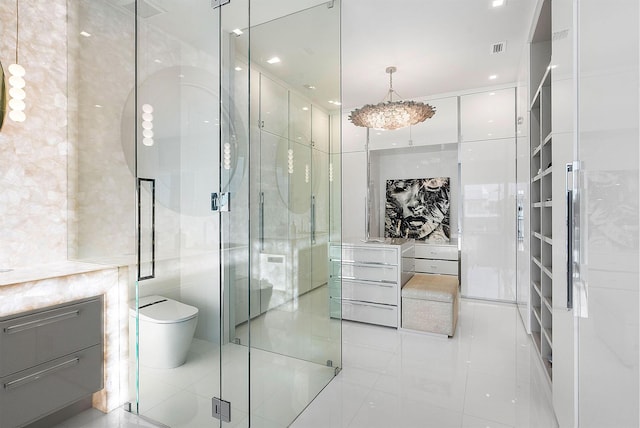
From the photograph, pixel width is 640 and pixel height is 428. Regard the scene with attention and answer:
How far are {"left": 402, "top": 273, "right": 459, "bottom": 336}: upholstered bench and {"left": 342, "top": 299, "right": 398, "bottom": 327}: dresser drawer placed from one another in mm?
126

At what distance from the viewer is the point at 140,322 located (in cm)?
172

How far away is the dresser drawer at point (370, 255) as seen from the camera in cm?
334

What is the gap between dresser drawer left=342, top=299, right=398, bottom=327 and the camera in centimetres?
338

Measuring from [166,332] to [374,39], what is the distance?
3095 mm

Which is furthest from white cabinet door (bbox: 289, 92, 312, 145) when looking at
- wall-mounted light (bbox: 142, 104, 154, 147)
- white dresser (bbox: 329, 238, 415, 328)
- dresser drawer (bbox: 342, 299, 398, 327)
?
dresser drawer (bbox: 342, 299, 398, 327)

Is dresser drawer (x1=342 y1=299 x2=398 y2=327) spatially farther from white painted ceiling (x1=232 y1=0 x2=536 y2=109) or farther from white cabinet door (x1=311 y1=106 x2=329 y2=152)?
white painted ceiling (x1=232 y1=0 x2=536 y2=109)

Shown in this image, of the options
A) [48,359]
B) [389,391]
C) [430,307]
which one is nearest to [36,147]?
[48,359]

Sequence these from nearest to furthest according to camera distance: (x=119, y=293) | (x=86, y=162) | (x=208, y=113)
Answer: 1. (x=208, y=113)
2. (x=119, y=293)
3. (x=86, y=162)

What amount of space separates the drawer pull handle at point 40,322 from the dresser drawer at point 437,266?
4295 mm

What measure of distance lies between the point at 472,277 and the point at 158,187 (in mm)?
4170

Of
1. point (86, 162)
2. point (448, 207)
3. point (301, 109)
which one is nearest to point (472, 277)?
point (448, 207)

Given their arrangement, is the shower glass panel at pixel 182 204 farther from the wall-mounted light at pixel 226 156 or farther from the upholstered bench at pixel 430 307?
the upholstered bench at pixel 430 307

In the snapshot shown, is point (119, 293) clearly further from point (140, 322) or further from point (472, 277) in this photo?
point (472, 277)

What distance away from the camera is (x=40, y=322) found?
164 centimetres
